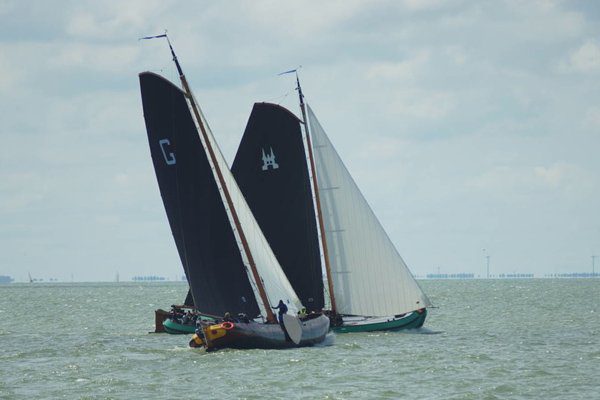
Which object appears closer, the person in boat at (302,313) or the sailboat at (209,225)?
the sailboat at (209,225)

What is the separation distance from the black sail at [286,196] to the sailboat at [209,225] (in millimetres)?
10377

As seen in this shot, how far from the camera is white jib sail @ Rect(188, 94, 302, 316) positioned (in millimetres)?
51938

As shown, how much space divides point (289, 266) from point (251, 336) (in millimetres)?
12885

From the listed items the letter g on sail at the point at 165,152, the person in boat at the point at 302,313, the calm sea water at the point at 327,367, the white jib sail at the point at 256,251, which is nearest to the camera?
the calm sea water at the point at 327,367

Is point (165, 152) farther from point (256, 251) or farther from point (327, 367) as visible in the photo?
point (327, 367)

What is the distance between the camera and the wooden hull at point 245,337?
2002 inches

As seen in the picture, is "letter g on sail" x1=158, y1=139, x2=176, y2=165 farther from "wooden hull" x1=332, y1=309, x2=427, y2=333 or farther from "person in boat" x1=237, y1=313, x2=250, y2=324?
"wooden hull" x1=332, y1=309, x2=427, y2=333

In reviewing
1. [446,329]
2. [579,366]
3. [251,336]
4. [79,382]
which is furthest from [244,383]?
[446,329]

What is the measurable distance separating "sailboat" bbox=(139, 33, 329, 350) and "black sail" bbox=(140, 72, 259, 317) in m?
0.04

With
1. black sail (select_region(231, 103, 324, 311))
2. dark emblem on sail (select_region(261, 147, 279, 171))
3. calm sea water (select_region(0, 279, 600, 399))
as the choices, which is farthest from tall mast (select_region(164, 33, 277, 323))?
dark emblem on sail (select_region(261, 147, 279, 171))

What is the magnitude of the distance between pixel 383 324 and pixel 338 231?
18.6ft

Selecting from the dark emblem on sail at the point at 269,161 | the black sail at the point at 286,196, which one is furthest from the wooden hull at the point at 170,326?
the dark emblem on sail at the point at 269,161

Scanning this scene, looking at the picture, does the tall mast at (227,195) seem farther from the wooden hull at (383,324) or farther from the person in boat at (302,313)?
the wooden hull at (383,324)

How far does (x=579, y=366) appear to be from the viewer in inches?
1837
